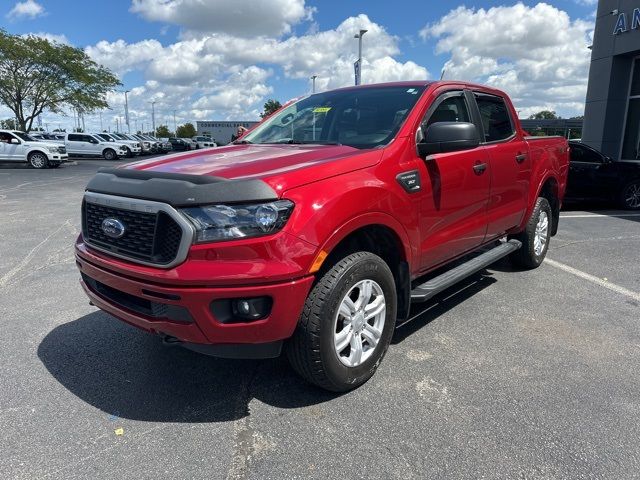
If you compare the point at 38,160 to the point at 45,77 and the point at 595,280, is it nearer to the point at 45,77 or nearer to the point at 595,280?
the point at 45,77

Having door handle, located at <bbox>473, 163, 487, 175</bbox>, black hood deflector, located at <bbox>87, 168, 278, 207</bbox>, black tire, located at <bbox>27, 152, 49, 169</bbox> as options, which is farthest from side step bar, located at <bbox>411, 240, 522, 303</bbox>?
black tire, located at <bbox>27, 152, 49, 169</bbox>

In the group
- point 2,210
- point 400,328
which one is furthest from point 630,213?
point 2,210

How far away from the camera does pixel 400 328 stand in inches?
156

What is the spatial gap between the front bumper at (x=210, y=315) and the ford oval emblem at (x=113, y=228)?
9.8 inches

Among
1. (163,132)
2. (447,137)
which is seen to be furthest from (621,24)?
(163,132)

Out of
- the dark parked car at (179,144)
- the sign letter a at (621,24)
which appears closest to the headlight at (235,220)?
the sign letter a at (621,24)

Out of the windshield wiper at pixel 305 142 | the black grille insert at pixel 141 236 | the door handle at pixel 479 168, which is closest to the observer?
A: the black grille insert at pixel 141 236

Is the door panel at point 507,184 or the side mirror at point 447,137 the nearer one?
the side mirror at point 447,137

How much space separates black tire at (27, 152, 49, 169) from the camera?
2405cm

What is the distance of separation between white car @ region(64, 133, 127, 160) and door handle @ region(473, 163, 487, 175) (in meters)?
34.3

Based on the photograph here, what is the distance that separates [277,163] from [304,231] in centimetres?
58

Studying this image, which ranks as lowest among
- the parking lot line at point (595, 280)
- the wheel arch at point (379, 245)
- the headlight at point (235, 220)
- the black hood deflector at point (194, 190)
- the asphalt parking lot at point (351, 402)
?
the asphalt parking lot at point (351, 402)

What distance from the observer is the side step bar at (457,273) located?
11.2 feet

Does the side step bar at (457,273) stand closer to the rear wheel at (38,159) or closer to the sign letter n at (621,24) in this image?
the sign letter n at (621,24)
